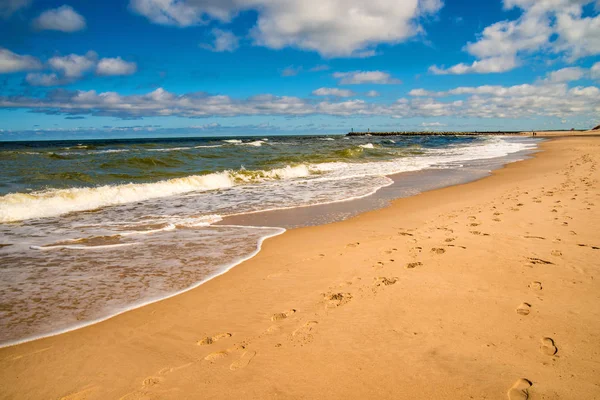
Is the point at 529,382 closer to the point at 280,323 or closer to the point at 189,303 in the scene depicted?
the point at 280,323

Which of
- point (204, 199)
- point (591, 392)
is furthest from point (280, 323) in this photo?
point (204, 199)

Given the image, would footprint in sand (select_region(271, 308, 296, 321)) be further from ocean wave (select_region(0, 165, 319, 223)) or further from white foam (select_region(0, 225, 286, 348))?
ocean wave (select_region(0, 165, 319, 223))

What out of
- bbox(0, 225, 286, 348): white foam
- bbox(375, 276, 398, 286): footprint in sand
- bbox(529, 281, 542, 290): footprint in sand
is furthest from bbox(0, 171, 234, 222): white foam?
bbox(529, 281, 542, 290): footprint in sand

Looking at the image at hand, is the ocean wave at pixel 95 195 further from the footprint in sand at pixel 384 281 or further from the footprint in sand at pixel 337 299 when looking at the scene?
the footprint in sand at pixel 384 281

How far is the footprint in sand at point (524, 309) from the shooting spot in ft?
11.7

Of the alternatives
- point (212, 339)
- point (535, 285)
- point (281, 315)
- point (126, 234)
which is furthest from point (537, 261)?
point (126, 234)

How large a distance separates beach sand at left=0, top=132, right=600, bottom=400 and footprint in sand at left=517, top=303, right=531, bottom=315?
0.9 inches

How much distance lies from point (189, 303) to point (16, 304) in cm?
223

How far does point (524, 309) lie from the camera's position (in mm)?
3625

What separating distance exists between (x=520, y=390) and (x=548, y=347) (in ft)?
2.35

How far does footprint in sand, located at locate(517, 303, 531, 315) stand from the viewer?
3.56 meters

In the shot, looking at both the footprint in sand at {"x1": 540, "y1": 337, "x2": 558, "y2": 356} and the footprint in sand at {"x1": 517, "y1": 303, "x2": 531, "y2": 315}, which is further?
the footprint in sand at {"x1": 517, "y1": 303, "x2": 531, "y2": 315}

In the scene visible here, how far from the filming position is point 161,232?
7.78 meters

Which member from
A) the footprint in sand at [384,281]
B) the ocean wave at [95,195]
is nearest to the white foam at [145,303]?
the footprint in sand at [384,281]
